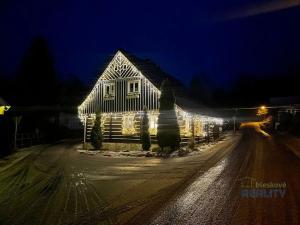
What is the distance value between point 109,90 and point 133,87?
9.15 ft

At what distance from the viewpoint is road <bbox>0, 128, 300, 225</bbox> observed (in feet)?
23.2

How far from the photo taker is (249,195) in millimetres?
8914

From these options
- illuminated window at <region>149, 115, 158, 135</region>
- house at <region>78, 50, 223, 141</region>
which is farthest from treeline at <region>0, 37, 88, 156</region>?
illuminated window at <region>149, 115, 158, 135</region>

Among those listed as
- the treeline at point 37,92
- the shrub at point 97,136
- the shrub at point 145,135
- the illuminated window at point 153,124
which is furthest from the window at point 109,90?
the treeline at point 37,92

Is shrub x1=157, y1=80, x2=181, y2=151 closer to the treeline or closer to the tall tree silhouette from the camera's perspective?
the treeline

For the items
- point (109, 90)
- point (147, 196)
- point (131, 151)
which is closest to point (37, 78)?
point (109, 90)

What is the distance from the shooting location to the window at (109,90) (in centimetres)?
2803

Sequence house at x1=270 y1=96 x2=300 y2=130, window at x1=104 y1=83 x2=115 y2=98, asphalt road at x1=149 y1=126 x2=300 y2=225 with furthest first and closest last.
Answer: house at x1=270 y1=96 x2=300 y2=130, window at x1=104 y1=83 x2=115 y2=98, asphalt road at x1=149 y1=126 x2=300 y2=225

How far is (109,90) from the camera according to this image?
28.3 m

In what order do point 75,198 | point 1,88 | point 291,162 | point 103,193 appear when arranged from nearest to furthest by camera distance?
1. point 75,198
2. point 103,193
3. point 291,162
4. point 1,88

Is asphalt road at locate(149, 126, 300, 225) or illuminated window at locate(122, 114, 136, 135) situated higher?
illuminated window at locate(122, 114, 136, 135)

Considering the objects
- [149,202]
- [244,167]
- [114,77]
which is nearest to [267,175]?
[244,167]

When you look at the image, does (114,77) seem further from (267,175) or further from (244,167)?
(267,175)

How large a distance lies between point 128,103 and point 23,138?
34.5 ft
